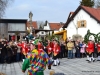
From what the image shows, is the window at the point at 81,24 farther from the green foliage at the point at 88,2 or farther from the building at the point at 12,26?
the building at the point at 12,26

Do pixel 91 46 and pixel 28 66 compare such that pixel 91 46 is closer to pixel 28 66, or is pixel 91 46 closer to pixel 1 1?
pixel 28 66

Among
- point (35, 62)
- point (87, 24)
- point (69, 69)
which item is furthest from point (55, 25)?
point (35, 62)

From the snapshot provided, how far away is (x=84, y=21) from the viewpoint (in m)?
34.8

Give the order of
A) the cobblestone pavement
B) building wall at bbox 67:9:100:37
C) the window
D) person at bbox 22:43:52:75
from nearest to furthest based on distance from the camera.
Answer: person at bbox 22:43:52:75 → the cobblestone pavement → building wall at bbox 67:9:100:37 → the window

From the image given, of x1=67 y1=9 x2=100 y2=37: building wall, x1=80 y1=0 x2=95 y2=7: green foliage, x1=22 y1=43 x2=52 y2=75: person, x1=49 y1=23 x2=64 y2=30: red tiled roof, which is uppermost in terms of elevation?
x1=80 y1=0 x2=95 y2=7: green foliage

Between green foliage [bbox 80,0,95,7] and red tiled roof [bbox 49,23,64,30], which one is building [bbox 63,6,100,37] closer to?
green foliage [bbox 80,0,95,7]

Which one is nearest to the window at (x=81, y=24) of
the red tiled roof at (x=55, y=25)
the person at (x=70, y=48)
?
the person at (x=70, y=48)

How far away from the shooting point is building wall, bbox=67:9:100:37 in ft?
106

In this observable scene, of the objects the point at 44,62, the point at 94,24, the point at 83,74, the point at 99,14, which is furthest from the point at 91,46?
the point at 99,14

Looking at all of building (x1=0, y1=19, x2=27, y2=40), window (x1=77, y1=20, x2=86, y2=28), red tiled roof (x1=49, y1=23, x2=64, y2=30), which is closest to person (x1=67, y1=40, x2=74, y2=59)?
window (x1=77, y1=20, x2=86, y2=28)

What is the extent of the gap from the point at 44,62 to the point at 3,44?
A: 10.9m

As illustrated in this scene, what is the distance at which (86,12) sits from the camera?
3381cm

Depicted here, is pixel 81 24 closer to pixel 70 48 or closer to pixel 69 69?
pixel 70 48

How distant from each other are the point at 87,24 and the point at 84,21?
93cm
